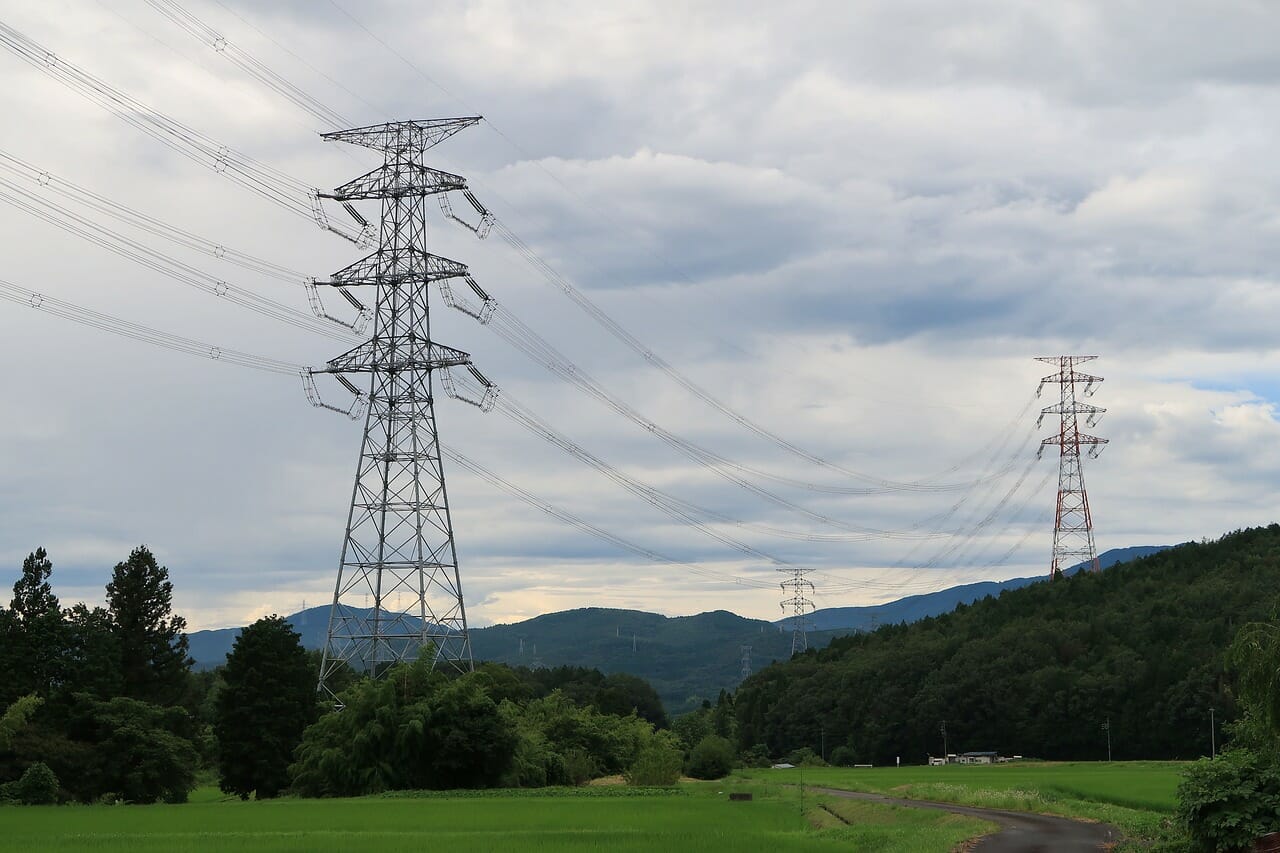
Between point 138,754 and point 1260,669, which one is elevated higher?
point 1260,669

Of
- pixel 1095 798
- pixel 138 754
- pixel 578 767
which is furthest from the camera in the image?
pixel 578 767

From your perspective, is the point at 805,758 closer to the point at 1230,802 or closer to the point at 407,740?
the point at 407,740

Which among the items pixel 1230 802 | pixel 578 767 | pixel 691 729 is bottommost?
pixel 578 767

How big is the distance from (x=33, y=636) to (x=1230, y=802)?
7188 cm

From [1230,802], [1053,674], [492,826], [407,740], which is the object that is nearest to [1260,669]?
[1230,802]

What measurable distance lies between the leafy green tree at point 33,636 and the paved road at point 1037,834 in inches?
2131

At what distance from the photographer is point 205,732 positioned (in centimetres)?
10188

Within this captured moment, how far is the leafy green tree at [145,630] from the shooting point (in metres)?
89.1

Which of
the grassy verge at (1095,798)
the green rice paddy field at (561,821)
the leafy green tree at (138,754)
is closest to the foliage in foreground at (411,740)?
the green rice paddy field at (561,821)

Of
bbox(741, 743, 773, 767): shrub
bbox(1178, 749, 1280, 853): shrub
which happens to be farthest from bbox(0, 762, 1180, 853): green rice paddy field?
bbox(741, 743, 773, 767): shrub

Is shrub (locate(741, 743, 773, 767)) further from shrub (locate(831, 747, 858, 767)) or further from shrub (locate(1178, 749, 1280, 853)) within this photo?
shrub (locate(1178, 749, 1280, 853))

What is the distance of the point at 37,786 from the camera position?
65125 mm

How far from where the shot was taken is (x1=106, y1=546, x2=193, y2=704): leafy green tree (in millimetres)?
89062

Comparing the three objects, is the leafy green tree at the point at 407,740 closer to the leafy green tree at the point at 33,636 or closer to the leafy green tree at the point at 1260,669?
the leafy green tree at the point at 33,636
